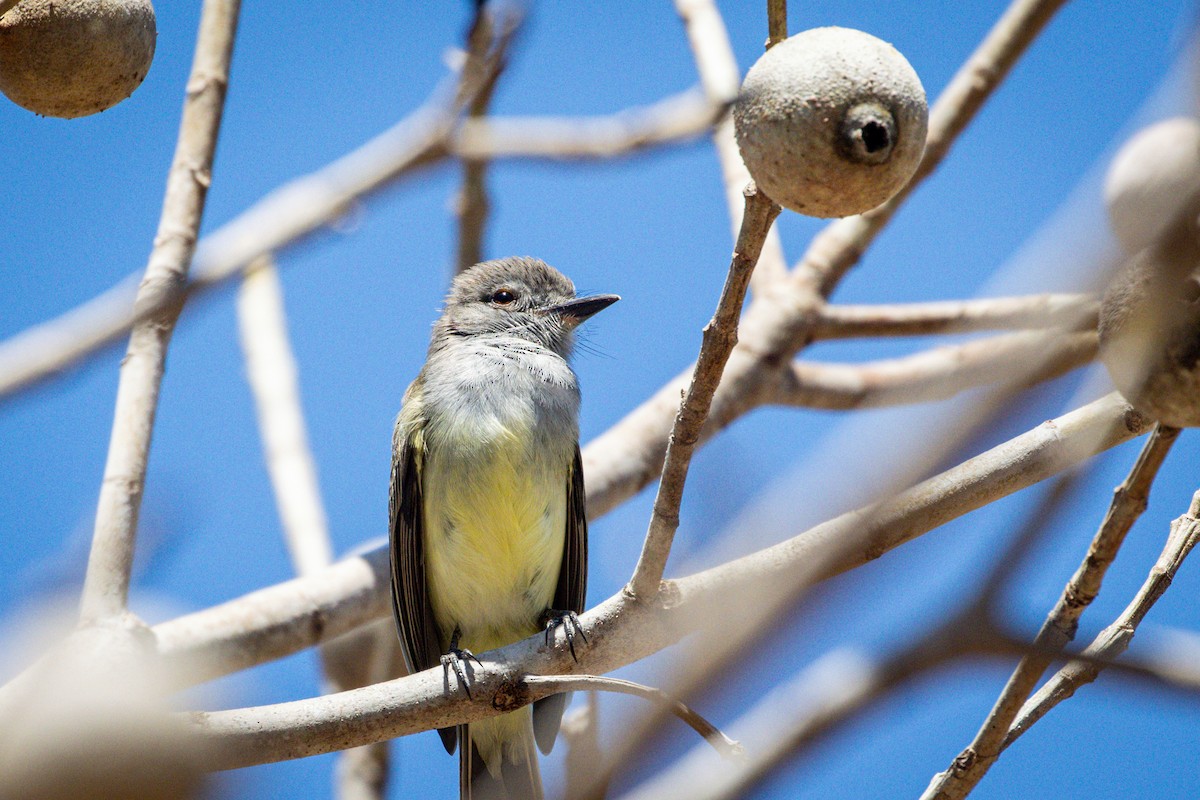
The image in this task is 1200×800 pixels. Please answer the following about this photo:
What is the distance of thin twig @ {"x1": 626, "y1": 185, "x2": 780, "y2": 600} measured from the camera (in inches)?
108

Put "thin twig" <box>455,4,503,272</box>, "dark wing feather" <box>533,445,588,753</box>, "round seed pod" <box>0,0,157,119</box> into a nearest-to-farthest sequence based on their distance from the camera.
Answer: "round seed pod" <box>0,0,157,119</box> → "dark wing feather" <box>533,445,588,753</box> → "thin twig" <box>455,4,503,272</box>

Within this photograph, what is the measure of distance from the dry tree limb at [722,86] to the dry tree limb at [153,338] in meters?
2.77

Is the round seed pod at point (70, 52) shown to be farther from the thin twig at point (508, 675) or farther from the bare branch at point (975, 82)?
the bare branch at point (975, 82)

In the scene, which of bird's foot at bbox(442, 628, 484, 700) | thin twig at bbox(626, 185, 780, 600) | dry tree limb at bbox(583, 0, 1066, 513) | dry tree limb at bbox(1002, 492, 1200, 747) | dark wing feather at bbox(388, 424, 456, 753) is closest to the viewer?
dry tree limb at bbox(1002, 492, 1200, 747)

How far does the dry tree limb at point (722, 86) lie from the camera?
22.4ft

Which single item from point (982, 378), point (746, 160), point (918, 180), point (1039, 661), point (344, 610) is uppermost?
point (918, 180)

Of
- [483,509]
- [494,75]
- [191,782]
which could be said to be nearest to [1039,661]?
[191,782]

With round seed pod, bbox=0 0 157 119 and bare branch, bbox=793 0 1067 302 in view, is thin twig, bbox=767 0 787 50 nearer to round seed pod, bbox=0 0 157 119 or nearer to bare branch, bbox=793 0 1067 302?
round seed pod, bbox=0 0 157 119

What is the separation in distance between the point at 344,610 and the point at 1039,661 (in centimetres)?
484

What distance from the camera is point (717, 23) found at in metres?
7.59

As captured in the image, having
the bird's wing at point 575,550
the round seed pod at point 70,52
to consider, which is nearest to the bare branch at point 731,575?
the bird's wing at point 575,550

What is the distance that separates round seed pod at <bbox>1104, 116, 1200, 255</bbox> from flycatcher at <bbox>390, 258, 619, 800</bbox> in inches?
171

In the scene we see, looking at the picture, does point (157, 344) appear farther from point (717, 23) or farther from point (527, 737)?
point (717, 23)

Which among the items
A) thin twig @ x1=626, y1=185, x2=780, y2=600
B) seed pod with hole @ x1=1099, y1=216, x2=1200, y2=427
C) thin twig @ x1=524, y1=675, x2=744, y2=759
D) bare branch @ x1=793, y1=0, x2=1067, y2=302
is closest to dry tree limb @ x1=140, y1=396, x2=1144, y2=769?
thin twig @ x1=626, y1=185, x2=780, y2=600
